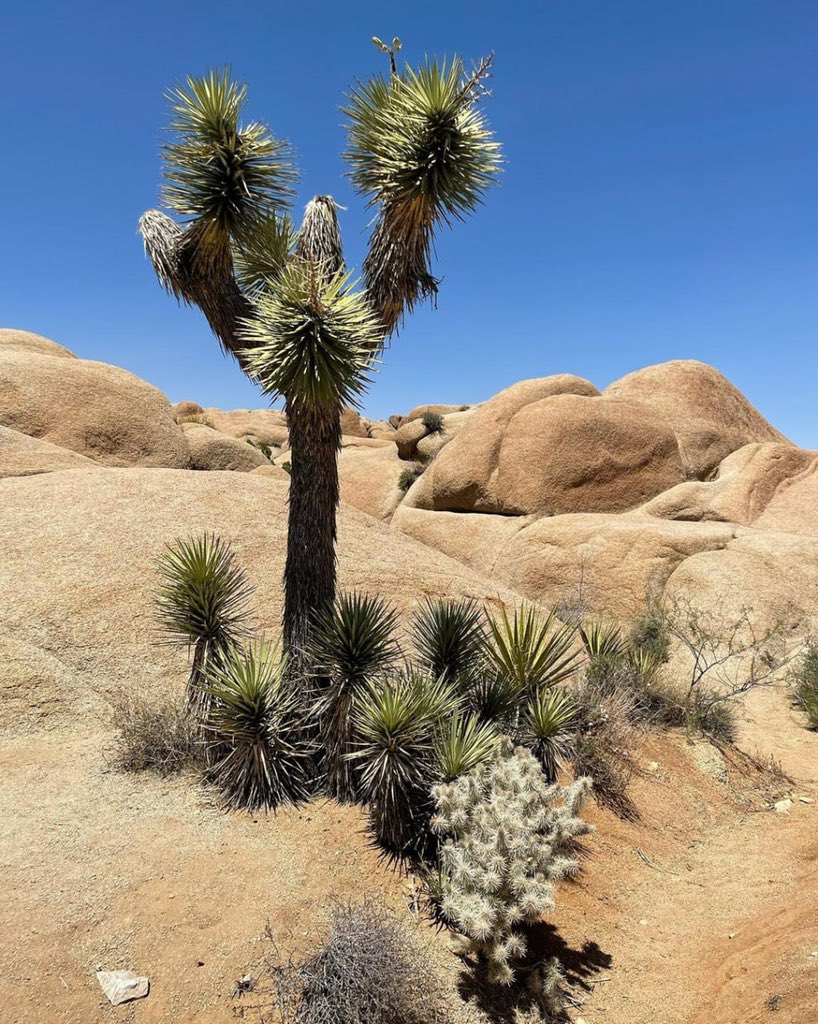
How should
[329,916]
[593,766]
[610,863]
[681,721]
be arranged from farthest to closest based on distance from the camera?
[681,721] < [593,766] < [610,863] < [329,916]

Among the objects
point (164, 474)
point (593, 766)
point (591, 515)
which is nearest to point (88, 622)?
point (164, 474)

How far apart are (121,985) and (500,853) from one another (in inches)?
97.8

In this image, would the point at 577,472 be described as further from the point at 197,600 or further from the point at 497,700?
the point at 197,600

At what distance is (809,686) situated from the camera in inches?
437

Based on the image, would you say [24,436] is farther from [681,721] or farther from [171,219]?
[681,721]

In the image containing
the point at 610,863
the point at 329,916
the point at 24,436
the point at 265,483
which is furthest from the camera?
the point at 24,436

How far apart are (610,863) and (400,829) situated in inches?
83.8

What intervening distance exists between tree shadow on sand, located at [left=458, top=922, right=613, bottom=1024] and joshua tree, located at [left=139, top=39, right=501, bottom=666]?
319 cm

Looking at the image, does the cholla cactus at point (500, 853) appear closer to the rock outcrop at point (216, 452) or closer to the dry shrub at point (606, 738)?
the dry shrub at point (606, 738)

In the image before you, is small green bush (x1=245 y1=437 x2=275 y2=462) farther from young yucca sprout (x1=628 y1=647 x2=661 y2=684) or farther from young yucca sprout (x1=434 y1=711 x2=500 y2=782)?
young yucca sprout (x1=434 y1=711 x2=500 y2=782)

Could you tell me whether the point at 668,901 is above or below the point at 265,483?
below

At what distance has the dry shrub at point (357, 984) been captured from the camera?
4246 mm

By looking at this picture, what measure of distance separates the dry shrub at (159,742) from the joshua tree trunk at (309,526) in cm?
131

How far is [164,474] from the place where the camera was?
1362 cm
